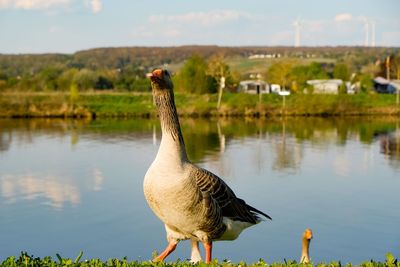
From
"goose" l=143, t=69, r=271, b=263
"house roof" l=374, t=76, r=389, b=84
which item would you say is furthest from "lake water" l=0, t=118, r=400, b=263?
"house roof" l=374, t=76, r=389, b=84

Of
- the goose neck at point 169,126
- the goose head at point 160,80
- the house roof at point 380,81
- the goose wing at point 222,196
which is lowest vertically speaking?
the house roof at point 380,81

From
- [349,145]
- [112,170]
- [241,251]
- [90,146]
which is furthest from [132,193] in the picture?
[349,145]

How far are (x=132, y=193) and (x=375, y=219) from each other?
7.02 meters

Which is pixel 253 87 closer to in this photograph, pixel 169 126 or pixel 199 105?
pixel 199 105

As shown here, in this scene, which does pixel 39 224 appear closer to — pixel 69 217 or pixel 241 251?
pixel 69 217

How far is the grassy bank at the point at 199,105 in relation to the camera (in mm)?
58312

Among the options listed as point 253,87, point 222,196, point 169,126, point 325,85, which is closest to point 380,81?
point 325,85

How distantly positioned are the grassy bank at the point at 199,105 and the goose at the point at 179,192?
172ft

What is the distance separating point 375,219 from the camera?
15453mm

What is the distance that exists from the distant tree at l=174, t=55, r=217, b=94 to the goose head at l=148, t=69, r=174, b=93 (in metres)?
64.8

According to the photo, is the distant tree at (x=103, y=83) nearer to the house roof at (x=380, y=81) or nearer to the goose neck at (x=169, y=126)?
the house roof at (x=380, y=81)

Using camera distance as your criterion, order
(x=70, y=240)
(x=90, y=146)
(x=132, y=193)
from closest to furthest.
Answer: (x=70, y=240), (x=132, y=193), (x=90, y=146)

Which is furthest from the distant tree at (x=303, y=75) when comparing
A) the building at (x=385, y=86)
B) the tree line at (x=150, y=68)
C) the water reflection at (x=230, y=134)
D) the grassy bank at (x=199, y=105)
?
the water reflection at (x=230, y=134)

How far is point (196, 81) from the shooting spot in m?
71.5
